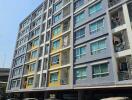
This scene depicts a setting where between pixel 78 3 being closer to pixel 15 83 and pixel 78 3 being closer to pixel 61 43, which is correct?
pixel 61 43

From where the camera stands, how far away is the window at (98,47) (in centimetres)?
2167

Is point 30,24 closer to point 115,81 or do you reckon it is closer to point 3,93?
point 3,93

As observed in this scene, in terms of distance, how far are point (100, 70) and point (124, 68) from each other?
2659mm

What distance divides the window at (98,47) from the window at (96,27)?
1531 mm

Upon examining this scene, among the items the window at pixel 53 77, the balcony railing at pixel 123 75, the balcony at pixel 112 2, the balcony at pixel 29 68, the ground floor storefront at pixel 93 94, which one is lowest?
the ground floor storefront at pixel 93 94

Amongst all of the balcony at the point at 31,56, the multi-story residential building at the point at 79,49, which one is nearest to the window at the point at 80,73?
the multi-story residential building at the point at 79,49

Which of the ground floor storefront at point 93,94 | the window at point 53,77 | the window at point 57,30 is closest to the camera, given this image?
the ground floor storefront at point 93,94

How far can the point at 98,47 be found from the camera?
73.3 ft

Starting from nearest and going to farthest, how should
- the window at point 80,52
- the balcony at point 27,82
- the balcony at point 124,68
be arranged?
the balcony at point 124,68 → the window at point 80,52 → the balcony at point 27,82

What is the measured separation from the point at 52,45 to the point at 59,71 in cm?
607

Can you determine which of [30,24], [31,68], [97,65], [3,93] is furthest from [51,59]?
[3,93]

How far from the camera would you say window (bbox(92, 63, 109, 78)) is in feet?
67.2

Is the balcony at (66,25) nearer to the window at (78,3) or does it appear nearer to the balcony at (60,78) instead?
the window at (78,3)

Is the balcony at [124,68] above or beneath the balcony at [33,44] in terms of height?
beneath
